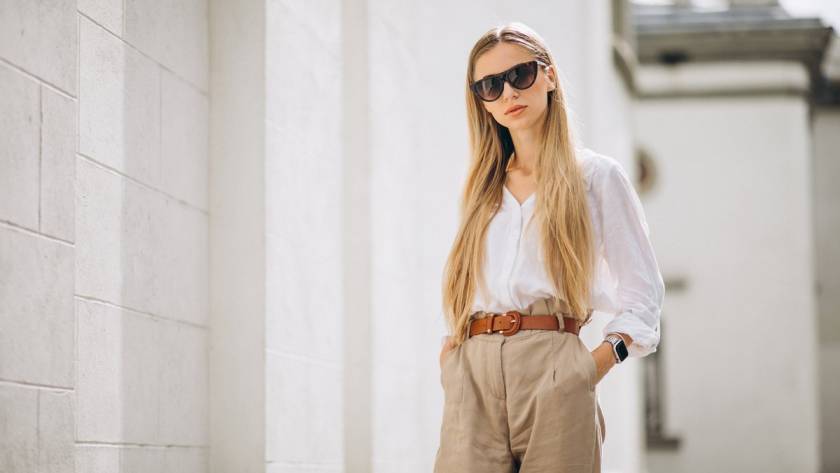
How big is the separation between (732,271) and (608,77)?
16816 millimetres

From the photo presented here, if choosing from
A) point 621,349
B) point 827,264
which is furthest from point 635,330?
point 827,264

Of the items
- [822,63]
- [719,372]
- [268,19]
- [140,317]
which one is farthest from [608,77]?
[822,63]

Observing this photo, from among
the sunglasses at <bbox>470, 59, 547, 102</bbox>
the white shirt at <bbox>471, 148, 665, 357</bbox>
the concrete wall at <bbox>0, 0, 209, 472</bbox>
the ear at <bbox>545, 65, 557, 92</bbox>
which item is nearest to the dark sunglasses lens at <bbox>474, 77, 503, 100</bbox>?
the sunglasses at <bbox>470, 59, 547, 102</bbox>

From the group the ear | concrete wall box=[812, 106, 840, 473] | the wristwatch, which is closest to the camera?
the wristwatch

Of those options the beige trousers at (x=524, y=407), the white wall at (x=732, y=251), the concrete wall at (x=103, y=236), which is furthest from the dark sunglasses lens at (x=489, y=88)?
the white wall at (x=732, y=251)

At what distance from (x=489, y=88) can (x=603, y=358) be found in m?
0.79

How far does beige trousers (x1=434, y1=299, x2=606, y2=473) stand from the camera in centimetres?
339

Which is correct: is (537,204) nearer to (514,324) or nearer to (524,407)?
(514,324)

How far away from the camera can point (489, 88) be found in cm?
374

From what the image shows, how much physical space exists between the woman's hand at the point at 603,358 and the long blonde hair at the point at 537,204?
107mm

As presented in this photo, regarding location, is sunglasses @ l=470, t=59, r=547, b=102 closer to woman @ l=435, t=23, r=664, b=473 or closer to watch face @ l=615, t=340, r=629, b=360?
woman @ l=435, t=23, r=664, b=473

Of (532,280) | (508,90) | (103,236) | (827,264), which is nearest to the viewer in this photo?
(532,280)

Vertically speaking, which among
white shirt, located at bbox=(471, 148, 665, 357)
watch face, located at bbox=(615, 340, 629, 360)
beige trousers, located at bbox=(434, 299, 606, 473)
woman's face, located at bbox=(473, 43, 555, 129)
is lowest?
beige trousers, located at bbox=(434, 299, 606, 473)

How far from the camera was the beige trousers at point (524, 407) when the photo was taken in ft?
11.1
